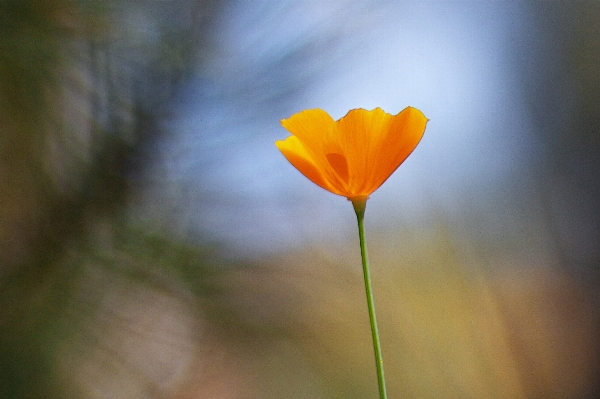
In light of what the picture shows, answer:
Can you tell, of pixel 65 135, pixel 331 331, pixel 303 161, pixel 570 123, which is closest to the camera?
pixel 303 161

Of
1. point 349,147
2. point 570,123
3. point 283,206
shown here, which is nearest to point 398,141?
point 349,147

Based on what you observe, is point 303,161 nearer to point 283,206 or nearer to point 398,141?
point 398,141

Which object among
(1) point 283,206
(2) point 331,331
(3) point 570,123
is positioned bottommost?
(2) point 331,331

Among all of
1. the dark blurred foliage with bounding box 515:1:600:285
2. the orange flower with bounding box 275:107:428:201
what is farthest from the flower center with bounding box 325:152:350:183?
the dark blurred foliage with bounding box 515:1:600:285

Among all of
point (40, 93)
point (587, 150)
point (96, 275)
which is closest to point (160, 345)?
point (96, 275)

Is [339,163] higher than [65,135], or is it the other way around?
[65,135]

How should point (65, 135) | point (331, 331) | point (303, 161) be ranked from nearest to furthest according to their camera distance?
point (303, 161) → point (65, 135) → point (331, 331)
